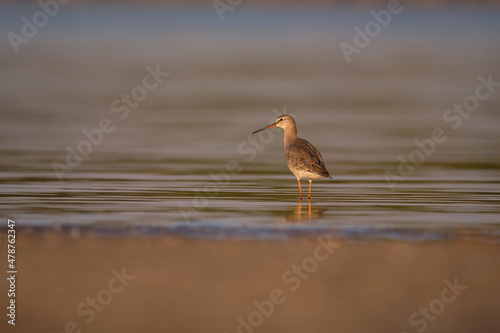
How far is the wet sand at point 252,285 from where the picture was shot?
10.0 metres

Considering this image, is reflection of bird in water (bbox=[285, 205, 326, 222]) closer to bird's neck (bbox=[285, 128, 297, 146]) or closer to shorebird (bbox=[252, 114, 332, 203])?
shorebird (bbox=[252, 114, 332, 203])

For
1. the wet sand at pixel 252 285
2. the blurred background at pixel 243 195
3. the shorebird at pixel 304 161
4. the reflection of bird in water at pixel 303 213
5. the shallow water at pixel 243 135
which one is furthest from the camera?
the shorebird at pixel 304 161

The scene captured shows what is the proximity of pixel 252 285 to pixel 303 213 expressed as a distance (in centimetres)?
357

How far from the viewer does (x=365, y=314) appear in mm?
10148

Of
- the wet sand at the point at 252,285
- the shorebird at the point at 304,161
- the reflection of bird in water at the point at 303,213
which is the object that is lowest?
the wet sand at the point at 252,285

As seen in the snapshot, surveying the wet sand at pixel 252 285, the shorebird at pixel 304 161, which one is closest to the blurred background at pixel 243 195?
the wet sand at pixel 252 285

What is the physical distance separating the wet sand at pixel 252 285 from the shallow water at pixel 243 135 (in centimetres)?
106

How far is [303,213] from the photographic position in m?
14.3

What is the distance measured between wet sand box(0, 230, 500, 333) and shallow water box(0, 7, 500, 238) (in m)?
1.06

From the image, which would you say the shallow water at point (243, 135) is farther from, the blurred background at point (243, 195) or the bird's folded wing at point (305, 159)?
the bird's folded wing at point (305, 159)

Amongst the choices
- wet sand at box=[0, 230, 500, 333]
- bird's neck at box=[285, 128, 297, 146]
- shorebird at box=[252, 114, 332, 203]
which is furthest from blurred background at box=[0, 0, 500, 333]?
bird's neck at box=[285, 128, 297, 146]

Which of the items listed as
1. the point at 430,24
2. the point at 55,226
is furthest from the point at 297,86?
the point at 430,24

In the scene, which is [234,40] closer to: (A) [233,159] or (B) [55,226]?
(A) [233,159]

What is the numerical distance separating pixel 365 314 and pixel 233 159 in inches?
375
